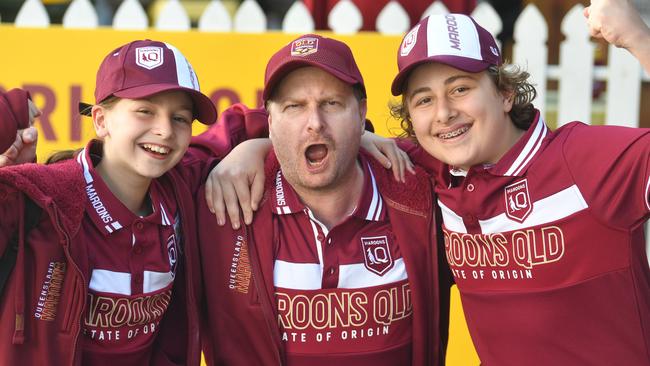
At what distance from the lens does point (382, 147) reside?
3.09 meters

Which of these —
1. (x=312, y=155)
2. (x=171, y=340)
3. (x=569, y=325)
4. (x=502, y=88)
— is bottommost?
(x=171, y=340)

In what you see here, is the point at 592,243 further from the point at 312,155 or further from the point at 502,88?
the point at 312,155

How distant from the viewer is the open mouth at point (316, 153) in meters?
2.80

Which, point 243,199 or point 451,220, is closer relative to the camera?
point 451,220

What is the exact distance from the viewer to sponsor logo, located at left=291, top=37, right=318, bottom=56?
277 cm

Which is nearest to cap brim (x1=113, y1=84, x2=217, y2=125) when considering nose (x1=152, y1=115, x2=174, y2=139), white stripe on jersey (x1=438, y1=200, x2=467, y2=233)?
nose (x1=152, y1=115, x2=174, y2=139)

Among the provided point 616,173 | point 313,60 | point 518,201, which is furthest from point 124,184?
point 616,173

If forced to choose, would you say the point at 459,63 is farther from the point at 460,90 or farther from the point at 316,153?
the point at 316,153

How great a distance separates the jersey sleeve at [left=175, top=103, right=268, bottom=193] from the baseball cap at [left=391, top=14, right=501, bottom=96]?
745mm

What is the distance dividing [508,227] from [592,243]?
0.92ft

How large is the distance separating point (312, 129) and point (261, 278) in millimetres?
580

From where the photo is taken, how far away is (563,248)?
247 centimetres

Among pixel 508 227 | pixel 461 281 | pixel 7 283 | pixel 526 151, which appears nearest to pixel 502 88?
pixel 526 151

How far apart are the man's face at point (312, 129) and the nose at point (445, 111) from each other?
345 mm
